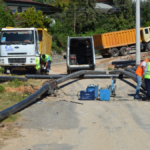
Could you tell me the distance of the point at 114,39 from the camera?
96.1ft

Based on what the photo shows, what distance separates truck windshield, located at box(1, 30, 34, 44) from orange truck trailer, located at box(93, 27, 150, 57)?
47.1ft

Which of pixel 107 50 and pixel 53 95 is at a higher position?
pixel 107 50

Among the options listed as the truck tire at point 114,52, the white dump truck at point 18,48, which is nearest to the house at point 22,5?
the truck tire at point 114,52

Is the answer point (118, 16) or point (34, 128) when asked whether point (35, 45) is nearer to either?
point (34, 128)

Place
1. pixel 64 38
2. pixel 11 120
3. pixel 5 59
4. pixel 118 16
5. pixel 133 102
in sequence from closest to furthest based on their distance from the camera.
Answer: pixel 11 120
pixel 133 102
pixel 5 59
pixel 64 38
pixel 118 16

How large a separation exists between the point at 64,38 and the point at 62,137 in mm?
34603

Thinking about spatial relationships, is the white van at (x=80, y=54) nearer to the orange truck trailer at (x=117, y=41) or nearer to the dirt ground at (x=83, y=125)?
the dirt ground at (x=83, y=125)

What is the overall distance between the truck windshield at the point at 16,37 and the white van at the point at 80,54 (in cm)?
Result: 236

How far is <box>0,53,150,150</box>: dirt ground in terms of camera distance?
5.40 metres

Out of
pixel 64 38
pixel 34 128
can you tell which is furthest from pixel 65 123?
pixel 64 38

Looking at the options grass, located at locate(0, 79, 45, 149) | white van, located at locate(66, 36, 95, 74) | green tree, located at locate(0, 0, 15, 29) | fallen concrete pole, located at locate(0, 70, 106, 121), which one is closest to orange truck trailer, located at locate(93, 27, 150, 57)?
green tree, located at locate(0, 0, 15, 29)

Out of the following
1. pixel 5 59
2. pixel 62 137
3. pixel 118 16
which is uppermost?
pixel 118 16

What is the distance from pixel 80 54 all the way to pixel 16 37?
14.4 ft

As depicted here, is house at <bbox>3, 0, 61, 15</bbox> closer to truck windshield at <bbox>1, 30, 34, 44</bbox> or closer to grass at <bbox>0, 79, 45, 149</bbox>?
truck windshield at <bbox>1, 30, 34, 44</bbox>
